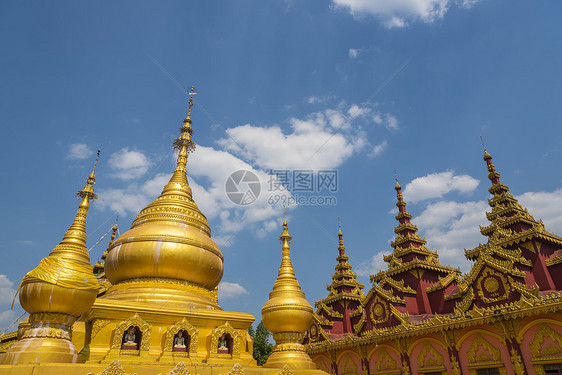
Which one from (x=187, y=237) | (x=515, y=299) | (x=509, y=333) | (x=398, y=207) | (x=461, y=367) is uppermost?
(x=398, y=207)

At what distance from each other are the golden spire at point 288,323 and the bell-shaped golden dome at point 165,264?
2.35 m

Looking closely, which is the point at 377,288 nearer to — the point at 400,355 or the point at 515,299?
the point at 400,355

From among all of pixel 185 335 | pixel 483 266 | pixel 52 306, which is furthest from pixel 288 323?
pixel 483 266

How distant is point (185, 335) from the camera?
11758 millimetres

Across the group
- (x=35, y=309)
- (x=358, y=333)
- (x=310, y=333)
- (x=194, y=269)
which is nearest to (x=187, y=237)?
(x=194, y=269)

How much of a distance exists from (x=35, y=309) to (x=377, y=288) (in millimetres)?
23833

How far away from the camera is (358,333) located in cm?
2812

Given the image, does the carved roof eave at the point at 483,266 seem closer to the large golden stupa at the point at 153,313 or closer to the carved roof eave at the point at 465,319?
the carved roof eave at the point at 465,319

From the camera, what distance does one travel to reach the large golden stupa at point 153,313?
349 inches

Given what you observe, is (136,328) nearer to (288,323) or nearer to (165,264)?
(165,264)

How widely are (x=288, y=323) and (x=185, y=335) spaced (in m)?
4.08

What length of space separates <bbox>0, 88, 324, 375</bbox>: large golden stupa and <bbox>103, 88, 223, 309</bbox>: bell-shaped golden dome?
4 cm

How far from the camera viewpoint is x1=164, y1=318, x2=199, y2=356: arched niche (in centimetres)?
1112

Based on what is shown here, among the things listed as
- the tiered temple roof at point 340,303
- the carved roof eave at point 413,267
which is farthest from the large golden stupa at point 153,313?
the tiered temple roof at point 340,303
